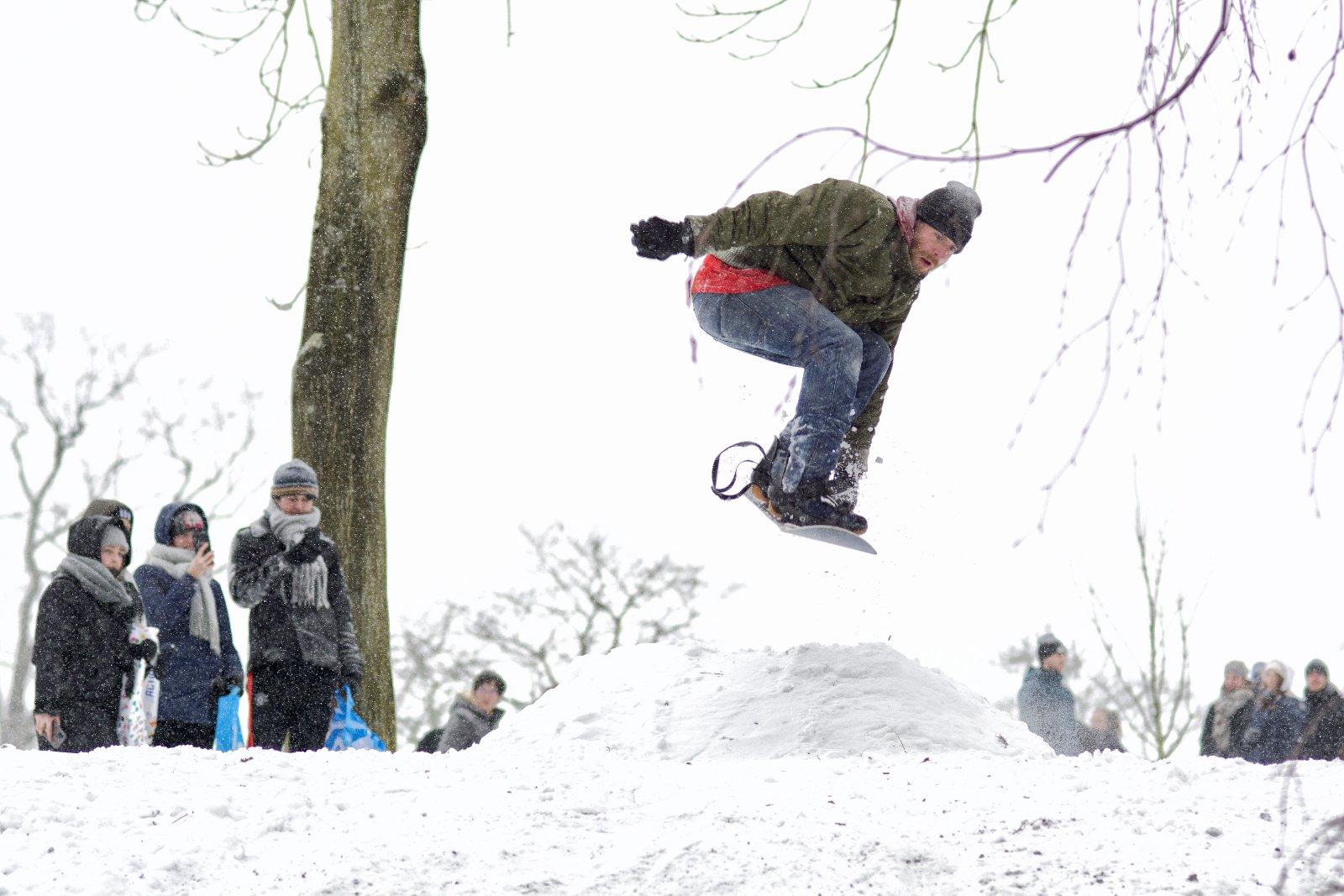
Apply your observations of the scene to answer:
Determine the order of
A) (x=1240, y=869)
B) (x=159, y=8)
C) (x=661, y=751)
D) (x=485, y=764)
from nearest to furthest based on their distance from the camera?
(x=1240, y=869), (x=485, y=764), (x=661, y=751), (x=159, y=8)

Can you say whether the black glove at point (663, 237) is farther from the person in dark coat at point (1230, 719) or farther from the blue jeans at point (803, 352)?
the person in dark coat at point (1230, 719)

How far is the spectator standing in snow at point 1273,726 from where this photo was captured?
7.02m

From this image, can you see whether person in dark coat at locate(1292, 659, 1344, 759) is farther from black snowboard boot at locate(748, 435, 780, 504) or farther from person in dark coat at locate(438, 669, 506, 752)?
person in dark coat at locate(438, 669, 506, 752)

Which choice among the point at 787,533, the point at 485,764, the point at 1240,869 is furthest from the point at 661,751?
the point at 1240,869

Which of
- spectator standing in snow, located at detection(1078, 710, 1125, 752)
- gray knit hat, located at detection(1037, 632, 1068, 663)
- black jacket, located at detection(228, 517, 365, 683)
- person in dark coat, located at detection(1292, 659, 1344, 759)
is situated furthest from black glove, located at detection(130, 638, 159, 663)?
person in dark coat, located at detection(1292, 659, 1344, 759)

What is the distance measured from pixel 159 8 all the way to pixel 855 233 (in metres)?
6.20

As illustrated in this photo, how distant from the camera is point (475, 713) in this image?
23.4ft

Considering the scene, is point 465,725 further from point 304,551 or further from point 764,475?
point 764,475

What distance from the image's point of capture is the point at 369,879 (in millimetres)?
3166

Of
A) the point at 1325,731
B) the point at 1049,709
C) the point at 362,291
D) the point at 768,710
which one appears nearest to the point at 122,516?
the point at 362,291

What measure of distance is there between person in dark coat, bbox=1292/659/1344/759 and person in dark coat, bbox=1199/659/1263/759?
0.31 m

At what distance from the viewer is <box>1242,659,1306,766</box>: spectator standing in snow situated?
702 centimetres

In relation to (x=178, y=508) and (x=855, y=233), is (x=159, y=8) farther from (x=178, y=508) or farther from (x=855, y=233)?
(x=855, y=233)

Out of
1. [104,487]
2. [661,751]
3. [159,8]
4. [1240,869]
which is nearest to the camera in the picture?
[1240,869]
